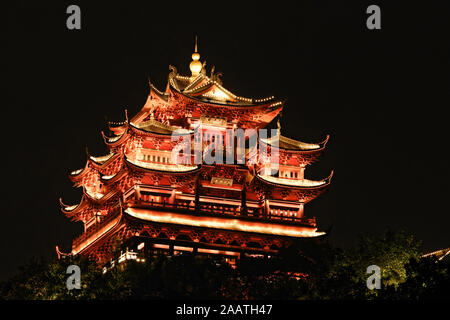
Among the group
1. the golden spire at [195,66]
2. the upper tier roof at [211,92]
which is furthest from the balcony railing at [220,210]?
the golden spire at [195,66]

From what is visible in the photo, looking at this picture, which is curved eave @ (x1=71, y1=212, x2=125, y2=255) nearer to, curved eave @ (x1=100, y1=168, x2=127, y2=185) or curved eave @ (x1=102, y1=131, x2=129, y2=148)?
curved eave @ (x1=100, y1=168, x2=127, y2=185)

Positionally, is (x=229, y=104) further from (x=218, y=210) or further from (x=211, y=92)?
(x=218, y=210)

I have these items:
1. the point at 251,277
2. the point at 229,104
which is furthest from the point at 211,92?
the point at 251,277

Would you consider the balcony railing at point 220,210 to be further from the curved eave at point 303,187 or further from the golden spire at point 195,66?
the golden spire at point 195,66

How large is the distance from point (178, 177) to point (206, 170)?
95.6 inches

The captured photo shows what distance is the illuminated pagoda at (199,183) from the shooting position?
2657 inches

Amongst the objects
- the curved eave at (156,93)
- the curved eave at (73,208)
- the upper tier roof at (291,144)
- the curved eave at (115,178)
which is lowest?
the curved eave at (73,208)

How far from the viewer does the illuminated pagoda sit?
67500mm

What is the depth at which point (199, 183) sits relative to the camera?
232ft
